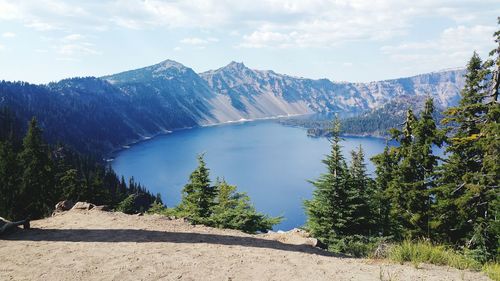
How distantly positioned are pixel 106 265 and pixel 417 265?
1039cm

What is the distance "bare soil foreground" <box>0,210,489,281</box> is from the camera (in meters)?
12.5

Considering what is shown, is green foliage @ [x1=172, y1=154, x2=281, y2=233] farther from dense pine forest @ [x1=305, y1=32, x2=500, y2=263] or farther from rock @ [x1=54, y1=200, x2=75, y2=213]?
rock @ [x1=54, y1=200, x2=75, y2=213]

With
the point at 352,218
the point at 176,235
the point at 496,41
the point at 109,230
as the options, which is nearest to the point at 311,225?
the point at 352,218

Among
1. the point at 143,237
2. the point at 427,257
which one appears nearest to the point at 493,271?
the point at 427,257

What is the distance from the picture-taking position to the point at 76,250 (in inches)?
604

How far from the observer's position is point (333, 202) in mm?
27422

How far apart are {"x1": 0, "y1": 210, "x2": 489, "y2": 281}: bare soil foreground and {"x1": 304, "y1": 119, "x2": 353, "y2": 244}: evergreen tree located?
797cm

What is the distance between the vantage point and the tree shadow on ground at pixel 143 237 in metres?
16.9

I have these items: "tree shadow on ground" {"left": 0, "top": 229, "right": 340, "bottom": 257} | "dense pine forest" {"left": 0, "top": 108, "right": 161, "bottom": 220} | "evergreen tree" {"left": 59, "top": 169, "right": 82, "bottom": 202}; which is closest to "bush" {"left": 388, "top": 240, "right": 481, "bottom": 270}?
"tree shadow on ground" {"left": 0, "top": 229, "right": 340, "bottom": 257}

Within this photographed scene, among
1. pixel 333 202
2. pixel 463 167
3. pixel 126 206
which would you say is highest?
pixel 463 167

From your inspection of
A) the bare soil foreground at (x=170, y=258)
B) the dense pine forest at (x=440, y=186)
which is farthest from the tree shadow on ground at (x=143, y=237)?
the dense pine forest at (x=440, y=186)

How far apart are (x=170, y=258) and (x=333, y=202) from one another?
51.6 feet

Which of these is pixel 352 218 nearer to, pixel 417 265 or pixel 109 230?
pixel 417 265

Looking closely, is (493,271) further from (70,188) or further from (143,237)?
(70,188)
